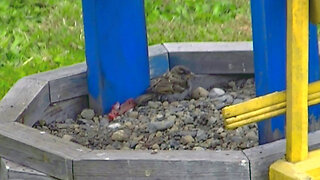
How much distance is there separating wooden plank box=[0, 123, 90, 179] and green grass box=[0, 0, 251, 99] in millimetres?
1422

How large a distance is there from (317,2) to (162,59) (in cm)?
125

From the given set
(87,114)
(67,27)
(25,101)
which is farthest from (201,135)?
(67,27)

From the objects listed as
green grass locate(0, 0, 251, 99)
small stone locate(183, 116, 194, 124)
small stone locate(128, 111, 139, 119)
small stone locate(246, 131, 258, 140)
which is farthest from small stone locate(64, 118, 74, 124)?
green grass locate(0, 0, 251, 99)

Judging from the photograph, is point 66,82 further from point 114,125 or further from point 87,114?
point 114,125

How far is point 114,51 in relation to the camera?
11.6 feet

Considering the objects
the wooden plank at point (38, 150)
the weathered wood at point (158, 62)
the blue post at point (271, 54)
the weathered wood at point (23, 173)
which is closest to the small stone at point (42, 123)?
the wooden plank at point (38, 150)

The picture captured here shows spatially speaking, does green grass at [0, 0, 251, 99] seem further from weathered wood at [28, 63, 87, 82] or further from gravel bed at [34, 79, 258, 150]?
gravel bed at [34, 79, 258, 150]

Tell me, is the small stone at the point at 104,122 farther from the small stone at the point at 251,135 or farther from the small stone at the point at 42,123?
the small stone at the point at 251,135

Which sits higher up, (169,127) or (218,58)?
(218,58)

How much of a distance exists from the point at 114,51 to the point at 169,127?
368mm

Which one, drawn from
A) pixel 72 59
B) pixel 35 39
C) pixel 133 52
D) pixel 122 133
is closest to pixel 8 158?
pixel 122 133

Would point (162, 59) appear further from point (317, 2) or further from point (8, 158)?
point (317, 2)

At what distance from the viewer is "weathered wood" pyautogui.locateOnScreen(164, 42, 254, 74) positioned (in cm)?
378

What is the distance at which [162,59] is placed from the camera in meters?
3.86
